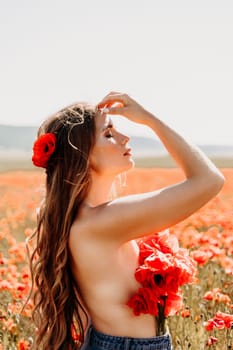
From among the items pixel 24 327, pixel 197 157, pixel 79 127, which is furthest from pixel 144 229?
pixel 24 327

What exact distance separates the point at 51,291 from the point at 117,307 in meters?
0.32

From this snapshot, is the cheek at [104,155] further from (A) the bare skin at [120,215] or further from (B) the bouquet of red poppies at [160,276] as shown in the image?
(B) the bouquet of red poppies at [160,276]

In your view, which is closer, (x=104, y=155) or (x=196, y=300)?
(x=104, y=155)

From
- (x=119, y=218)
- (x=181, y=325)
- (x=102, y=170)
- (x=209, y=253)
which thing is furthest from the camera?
(x=209, y=253)

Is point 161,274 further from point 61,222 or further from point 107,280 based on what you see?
point 61,222

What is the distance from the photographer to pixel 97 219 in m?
2.98

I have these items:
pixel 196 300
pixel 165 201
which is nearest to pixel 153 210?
pixel 165 201

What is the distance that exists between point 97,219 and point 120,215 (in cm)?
10

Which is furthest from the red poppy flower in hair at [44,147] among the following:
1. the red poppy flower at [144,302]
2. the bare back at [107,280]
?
the red poppy flower at [144,302]

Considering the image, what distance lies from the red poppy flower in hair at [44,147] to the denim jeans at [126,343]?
0.69 meters

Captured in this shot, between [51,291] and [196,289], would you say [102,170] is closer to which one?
Result: [51,291]

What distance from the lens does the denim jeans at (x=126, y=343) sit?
3.01m

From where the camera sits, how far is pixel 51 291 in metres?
3.22

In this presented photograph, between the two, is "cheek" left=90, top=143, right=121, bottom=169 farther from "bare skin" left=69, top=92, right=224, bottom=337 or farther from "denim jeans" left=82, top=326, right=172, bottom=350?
"denim jeans" left=82, top=326, right=172, bottom=350
